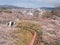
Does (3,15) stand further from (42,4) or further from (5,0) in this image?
(42,4)

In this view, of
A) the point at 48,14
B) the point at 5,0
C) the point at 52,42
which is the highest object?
the point at 5,0

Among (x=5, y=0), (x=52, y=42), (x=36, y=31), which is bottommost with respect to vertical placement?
(x=52, y=42)

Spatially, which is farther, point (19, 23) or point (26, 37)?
point (19, 23)

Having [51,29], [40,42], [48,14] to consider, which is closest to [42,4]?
[48,14]

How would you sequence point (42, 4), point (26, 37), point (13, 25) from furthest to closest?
point (42, 4) < point (13, 25) < point (26, 37)

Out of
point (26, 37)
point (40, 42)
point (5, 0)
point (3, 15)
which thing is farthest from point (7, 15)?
point (40, 42)

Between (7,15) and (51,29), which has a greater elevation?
(7,15)

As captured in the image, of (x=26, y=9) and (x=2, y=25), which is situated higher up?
(x=26, y=9)

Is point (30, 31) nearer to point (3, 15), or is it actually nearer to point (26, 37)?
point (26, 37)

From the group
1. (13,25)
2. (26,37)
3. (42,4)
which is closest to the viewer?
(26,37)
